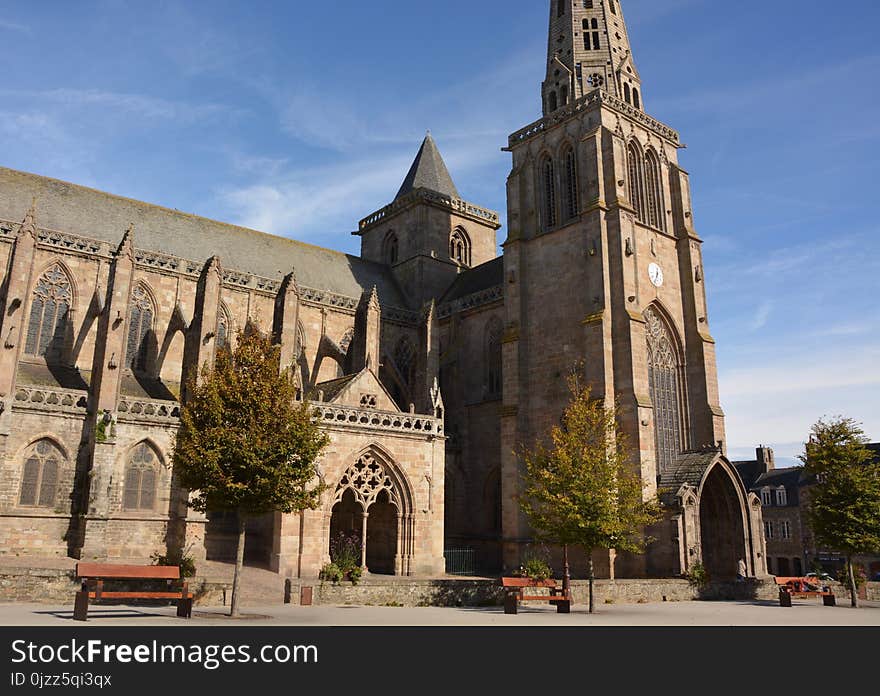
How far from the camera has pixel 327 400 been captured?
27.3 metres

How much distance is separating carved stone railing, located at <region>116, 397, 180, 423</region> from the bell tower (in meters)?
13.6

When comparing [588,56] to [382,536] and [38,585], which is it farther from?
[38,585]

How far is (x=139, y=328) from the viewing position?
101 feet

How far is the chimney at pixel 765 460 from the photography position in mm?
56469

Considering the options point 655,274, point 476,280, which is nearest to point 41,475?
point 476,280

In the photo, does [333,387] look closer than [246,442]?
No

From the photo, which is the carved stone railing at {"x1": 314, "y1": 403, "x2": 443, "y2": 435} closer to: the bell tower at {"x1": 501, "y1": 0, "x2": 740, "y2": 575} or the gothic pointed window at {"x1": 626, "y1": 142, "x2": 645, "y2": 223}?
the bell tower at {"x1": 501, "y1": 0, "x2": 740, "y2": 575}

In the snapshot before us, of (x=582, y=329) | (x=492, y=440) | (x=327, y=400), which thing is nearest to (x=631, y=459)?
(x=582, y=329)

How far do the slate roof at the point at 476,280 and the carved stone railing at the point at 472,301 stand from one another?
2.46 ft

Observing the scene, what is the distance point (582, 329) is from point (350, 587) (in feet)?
52.7

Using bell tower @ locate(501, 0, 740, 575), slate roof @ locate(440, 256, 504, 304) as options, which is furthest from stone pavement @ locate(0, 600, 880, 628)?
slate roof @ locate(440, 256, 504, 304)

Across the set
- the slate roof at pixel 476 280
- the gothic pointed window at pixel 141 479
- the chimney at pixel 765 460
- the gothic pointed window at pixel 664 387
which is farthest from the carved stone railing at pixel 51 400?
the chimney at pixel 765 460

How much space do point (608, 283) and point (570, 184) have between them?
625cm
